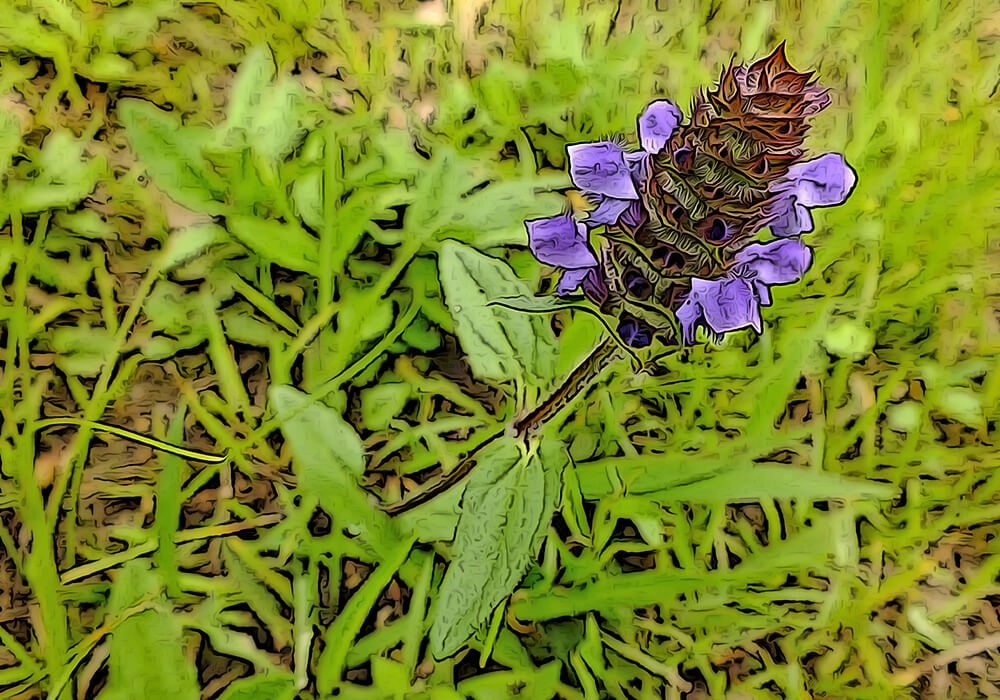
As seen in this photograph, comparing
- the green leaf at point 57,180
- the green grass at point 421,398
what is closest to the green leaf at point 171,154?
the green grass at point 421,398

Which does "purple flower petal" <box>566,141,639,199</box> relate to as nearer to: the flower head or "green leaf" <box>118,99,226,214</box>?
the flower head

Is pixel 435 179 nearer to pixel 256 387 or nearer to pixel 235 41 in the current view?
pixel 256 387

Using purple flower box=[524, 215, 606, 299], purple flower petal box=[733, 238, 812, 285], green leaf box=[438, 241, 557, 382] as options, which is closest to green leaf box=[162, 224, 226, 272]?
green leaf box=[438, 241, 557, 382]

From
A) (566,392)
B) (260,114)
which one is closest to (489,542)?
(566,392)

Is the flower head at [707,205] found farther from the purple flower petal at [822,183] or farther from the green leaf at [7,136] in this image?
the green leaf at [7,136]

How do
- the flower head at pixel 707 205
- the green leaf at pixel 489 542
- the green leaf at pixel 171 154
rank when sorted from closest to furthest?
the flower head at pixel 707 205, the green leaf at pixel 489 542, the green leaf at pixel 171 154

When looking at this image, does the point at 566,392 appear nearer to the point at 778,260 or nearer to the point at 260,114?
the point at 778,260
